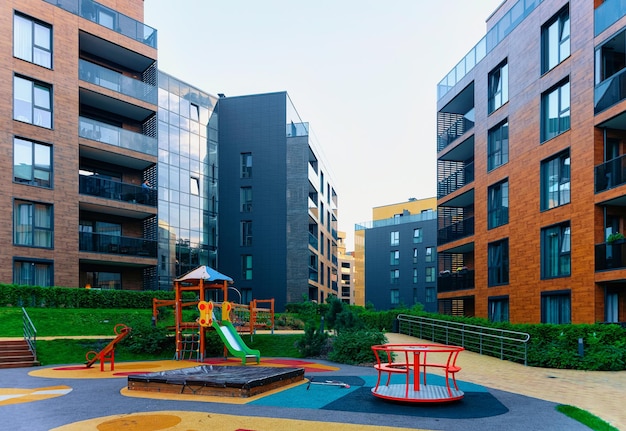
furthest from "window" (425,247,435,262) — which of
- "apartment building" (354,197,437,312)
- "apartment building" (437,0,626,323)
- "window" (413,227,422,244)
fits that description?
"apartment building" (437,0,626,323)

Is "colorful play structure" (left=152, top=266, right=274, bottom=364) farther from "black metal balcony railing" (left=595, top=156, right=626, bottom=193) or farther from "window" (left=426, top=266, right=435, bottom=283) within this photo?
"window" (left=426, top=266, right=435, bottom=283)

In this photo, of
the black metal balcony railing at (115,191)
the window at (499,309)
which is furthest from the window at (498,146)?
the black metal balcony railing at (115,191)

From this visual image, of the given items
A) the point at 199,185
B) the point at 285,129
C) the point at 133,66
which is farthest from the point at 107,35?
the point at 285,129

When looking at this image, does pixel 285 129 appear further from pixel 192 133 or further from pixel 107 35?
pixel 107 35

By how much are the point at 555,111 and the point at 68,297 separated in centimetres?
2288

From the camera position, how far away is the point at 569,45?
2183 centimetres

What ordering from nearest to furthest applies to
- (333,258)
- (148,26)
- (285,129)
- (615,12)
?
1. (615,12)
2. (148,26)
3. (285,129)
4. (333,258)

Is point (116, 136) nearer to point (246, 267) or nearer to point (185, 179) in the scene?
point (185, 179)

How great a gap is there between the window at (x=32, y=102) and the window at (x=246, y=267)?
1846cm

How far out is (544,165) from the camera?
23.4 meters

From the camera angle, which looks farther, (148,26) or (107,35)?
(148,26)

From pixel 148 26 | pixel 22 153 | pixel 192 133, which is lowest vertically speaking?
pixel 22 153

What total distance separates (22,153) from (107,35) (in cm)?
857

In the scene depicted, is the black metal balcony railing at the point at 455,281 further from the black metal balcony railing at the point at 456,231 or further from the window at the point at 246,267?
the window at the point at 246,267
